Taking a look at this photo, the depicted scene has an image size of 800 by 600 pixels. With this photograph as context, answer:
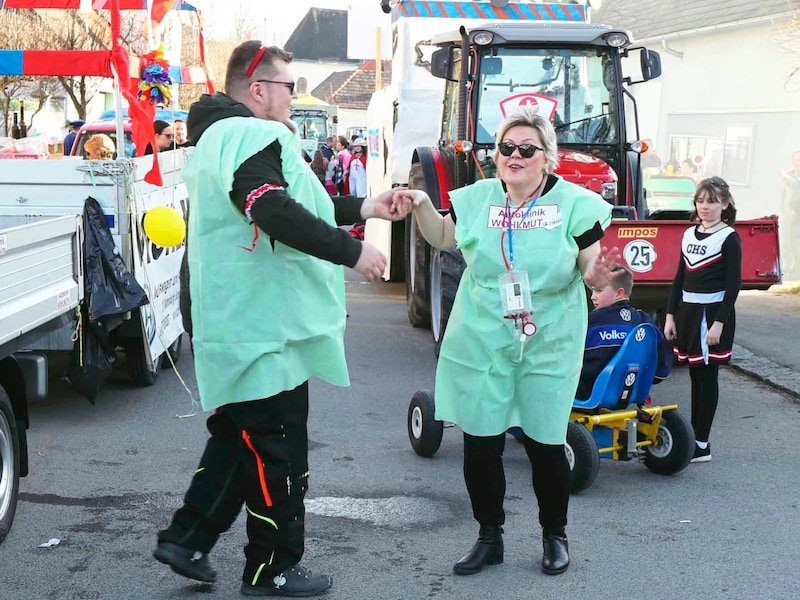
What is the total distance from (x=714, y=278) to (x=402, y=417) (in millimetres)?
2200

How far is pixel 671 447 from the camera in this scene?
5.80 metres

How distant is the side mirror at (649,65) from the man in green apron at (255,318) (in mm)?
5583

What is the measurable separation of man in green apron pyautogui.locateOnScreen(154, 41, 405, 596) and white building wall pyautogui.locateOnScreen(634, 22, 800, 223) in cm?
1535

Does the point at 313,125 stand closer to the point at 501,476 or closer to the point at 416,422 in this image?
the point at 416,422

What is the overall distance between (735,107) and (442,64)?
16.1 meters

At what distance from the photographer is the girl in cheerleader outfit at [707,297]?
6.02 metres

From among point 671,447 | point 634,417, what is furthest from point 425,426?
point 671,447

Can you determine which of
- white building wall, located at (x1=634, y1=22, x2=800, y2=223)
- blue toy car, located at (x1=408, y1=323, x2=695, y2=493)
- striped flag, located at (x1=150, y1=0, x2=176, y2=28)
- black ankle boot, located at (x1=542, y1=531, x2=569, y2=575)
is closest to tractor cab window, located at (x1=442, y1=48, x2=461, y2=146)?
striped flag, located at (x1=150, y1=0, x2=176, y2=28)

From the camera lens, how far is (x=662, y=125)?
2656 centimetres

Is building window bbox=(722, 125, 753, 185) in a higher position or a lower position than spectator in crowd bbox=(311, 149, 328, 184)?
higher

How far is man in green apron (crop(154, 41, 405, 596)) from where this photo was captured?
3770mm

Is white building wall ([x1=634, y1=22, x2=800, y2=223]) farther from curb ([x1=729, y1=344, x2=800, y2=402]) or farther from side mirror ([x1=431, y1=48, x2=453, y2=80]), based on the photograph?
side mirror ([x1=431, y1=48, x2=453, y2=80])

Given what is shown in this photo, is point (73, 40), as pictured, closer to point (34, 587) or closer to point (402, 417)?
point (402, 417)

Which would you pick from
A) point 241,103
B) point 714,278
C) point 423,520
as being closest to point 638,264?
point 714,278
